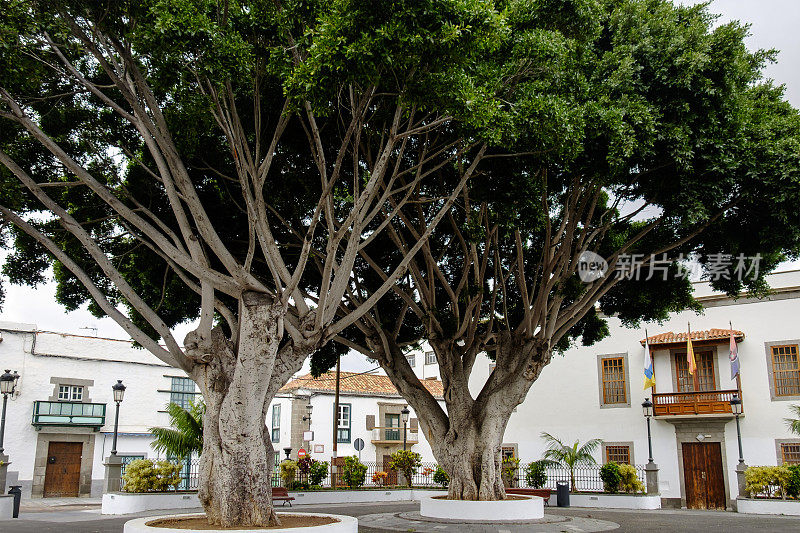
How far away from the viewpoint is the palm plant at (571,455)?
2486 cm

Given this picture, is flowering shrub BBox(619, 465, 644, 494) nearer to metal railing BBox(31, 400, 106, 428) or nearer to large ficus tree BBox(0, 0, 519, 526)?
large ficus tree BBox(0, 0, 519, 526)

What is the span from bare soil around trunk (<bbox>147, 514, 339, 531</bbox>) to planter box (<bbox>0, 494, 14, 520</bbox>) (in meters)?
8.41

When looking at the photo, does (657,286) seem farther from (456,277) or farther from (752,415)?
(752,415)

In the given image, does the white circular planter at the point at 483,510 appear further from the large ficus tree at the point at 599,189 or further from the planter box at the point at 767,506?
the planter box at the point at 767,506

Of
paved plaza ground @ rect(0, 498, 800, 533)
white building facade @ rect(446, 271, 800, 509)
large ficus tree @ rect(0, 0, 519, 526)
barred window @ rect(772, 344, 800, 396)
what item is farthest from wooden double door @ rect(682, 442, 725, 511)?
large ficus tree @ rect(0, 0, 519, 526)

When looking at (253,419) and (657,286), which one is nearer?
(253,419)

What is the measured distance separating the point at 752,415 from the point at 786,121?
15.6m

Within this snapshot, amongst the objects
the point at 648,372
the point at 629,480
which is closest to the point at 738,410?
Result: the point at 648,372

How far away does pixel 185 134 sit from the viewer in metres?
11.0

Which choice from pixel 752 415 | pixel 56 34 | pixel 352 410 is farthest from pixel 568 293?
pixel 352 410

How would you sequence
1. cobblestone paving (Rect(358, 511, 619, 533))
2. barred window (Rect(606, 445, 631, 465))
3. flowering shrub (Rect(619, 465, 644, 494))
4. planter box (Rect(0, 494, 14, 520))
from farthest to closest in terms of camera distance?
barred window (Rect(606, 445, 631, 465)), flowering shrub (Rect(619, 465, 644, 494)), planter box (Rect(0, 494, 14, 520)), cobblestone paving (Rect(358, 511, 619, 533))

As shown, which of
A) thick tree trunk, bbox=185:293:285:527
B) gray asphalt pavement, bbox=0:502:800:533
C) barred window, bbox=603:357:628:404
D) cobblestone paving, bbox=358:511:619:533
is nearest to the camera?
thick tree trunk, bbox=185:293:285:527

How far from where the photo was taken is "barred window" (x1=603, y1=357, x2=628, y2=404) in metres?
27.4

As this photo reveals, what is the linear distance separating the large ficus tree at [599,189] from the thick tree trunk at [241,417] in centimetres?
378
